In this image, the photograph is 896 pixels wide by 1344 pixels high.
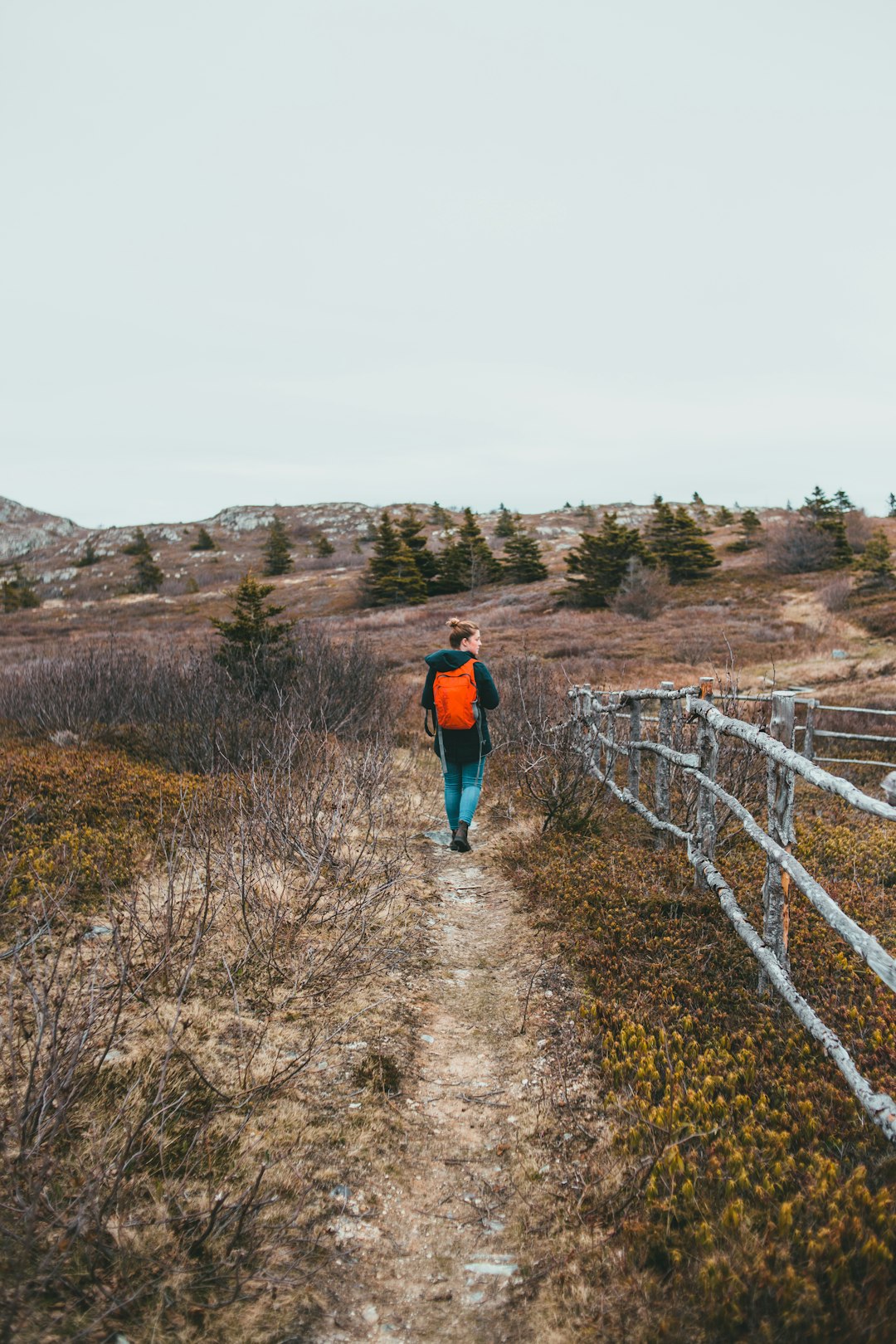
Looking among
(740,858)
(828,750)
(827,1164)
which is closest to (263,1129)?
Result: (827,1164)

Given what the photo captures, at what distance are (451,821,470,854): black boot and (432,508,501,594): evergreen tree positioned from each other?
37610mm

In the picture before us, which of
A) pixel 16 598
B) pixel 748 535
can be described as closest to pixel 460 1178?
pixel 748 535

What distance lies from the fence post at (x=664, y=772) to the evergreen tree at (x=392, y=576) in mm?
34796

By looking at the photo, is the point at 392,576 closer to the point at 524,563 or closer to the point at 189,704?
the point at 524,563

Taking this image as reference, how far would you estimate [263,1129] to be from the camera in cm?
279

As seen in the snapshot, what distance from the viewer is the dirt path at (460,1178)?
2.09 metres

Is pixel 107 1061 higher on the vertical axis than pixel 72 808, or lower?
lower

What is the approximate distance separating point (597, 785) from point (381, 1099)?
471 centimetres

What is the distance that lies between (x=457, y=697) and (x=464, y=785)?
938mm

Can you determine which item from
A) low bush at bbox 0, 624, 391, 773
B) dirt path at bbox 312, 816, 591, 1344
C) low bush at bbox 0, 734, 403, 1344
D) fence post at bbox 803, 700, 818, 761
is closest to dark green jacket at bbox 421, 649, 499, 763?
low bush at bbox 0, 734, 403, 1344

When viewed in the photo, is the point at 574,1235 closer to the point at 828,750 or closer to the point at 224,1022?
the point at 224,1022

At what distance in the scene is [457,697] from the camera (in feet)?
19.3

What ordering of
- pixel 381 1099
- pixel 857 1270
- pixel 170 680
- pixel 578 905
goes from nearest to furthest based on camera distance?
pixel 857 1270 → pixel 381 1099 → pixel 578 905 → pixel 170 680

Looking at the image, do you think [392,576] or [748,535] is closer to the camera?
[392,576]
